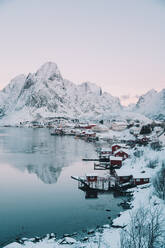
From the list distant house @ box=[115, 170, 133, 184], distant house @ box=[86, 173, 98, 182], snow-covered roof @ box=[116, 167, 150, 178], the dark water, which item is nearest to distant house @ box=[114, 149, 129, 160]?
the dark water

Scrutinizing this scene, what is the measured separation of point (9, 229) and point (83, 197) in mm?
6737

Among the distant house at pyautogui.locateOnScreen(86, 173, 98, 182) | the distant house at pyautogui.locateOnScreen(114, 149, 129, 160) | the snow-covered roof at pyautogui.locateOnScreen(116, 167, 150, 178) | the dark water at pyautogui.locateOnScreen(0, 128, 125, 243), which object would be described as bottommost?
the dark water at pyautogui.locateOnScreen(0, 128, 125, 243)

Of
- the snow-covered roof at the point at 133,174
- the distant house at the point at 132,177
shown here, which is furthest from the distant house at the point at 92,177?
the snow-covered roof at the point at 133,174

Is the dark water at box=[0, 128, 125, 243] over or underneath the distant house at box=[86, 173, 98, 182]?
underneath

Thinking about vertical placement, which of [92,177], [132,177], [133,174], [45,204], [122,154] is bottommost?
[45,204]

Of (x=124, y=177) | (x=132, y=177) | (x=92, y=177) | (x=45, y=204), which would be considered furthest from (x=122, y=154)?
(x=45, y=204)

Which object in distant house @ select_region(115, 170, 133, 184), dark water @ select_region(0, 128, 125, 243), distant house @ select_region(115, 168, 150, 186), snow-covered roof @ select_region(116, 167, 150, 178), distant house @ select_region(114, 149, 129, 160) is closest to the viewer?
dark water @ select_region(0, 128, 125, 243)

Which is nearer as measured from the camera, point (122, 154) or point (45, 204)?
point (45, 204)

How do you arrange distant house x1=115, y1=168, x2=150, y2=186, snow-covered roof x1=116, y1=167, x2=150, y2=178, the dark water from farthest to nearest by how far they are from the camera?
1. snow-covered roof x1=116, y1=167, x2=150, y2=178
2. distant house x1=115, y1=168, x2=150, y2=186
3. the dark water

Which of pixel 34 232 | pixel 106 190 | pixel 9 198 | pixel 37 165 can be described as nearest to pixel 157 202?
pixel 106 190

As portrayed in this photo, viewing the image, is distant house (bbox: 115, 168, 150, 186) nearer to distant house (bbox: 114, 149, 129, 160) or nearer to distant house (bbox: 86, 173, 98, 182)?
distant house (bbox: 86, 173, 98, 182)

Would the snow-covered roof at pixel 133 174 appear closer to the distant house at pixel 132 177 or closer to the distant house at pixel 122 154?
the distant house at pixel 132 177

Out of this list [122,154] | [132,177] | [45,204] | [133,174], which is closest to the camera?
[45,204]

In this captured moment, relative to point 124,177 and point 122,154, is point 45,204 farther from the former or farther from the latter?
point 122,154
